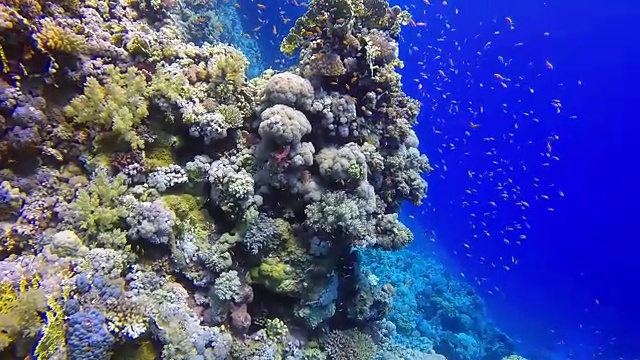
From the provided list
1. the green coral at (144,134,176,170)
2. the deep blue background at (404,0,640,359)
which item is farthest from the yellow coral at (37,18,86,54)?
the deep blue background at (404,0,640,359)

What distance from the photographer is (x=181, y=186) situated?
5.41 metres

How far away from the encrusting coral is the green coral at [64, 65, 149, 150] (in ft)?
0.07

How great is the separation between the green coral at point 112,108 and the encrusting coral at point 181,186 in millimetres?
20

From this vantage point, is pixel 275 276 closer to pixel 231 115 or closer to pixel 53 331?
pixel 231 115

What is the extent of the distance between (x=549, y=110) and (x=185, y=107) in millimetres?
81960

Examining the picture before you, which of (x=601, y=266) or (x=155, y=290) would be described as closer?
(x=155, y=290)

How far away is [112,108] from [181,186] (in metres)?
1.31

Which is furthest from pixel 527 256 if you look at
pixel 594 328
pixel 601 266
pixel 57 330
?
pixel 57 330

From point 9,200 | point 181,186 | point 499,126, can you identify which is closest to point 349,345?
point 181,186

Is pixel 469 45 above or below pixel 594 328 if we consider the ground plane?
above

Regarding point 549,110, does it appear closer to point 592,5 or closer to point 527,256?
point 592,5

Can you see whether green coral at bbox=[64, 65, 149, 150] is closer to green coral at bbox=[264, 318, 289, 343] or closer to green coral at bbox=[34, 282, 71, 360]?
green coral at bbox=[34, 282, 71, 360]

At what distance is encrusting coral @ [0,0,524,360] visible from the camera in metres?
4.18

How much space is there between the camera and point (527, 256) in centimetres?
6575
